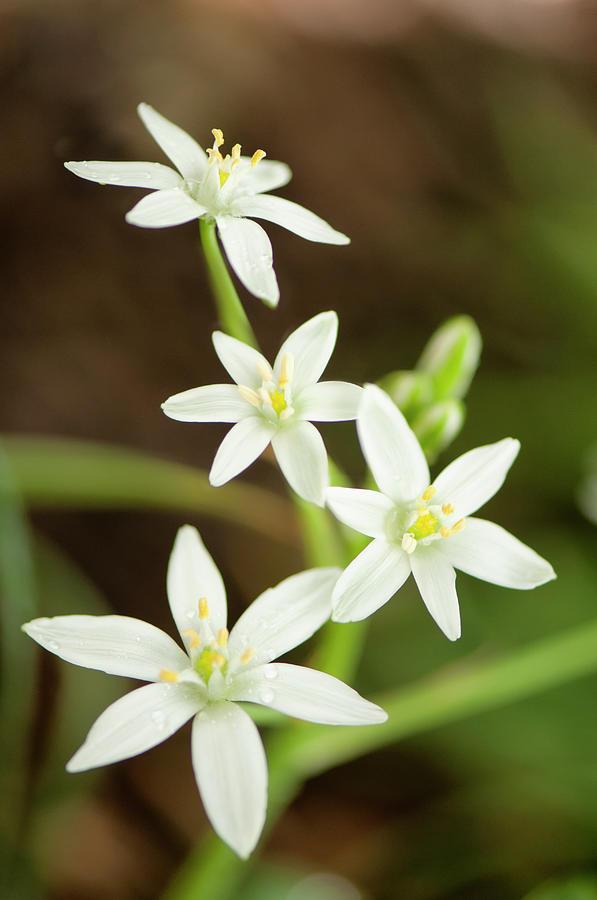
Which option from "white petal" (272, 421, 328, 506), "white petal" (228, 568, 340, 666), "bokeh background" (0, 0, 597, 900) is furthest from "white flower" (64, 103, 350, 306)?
"bokeh background" (0, 0, 597, 900)

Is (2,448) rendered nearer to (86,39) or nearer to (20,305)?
(20,305)

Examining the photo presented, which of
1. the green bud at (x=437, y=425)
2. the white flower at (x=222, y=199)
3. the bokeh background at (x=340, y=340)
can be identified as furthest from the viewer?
the bokeh background at (x=340, y=340)

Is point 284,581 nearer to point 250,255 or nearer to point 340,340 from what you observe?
point 250,255

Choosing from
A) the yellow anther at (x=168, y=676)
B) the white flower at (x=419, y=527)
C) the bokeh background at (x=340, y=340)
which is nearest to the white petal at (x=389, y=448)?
the white flower at (x=419, y=527)

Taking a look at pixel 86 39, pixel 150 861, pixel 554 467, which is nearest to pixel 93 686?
pixel 150 861

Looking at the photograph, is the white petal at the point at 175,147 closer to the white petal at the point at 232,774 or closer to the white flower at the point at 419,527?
the white flower at the point at 419,527

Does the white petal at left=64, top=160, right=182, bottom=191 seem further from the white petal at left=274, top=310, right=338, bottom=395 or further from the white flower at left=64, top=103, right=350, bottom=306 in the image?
the white petal at left=274, top=310, right=338, bottom=395
